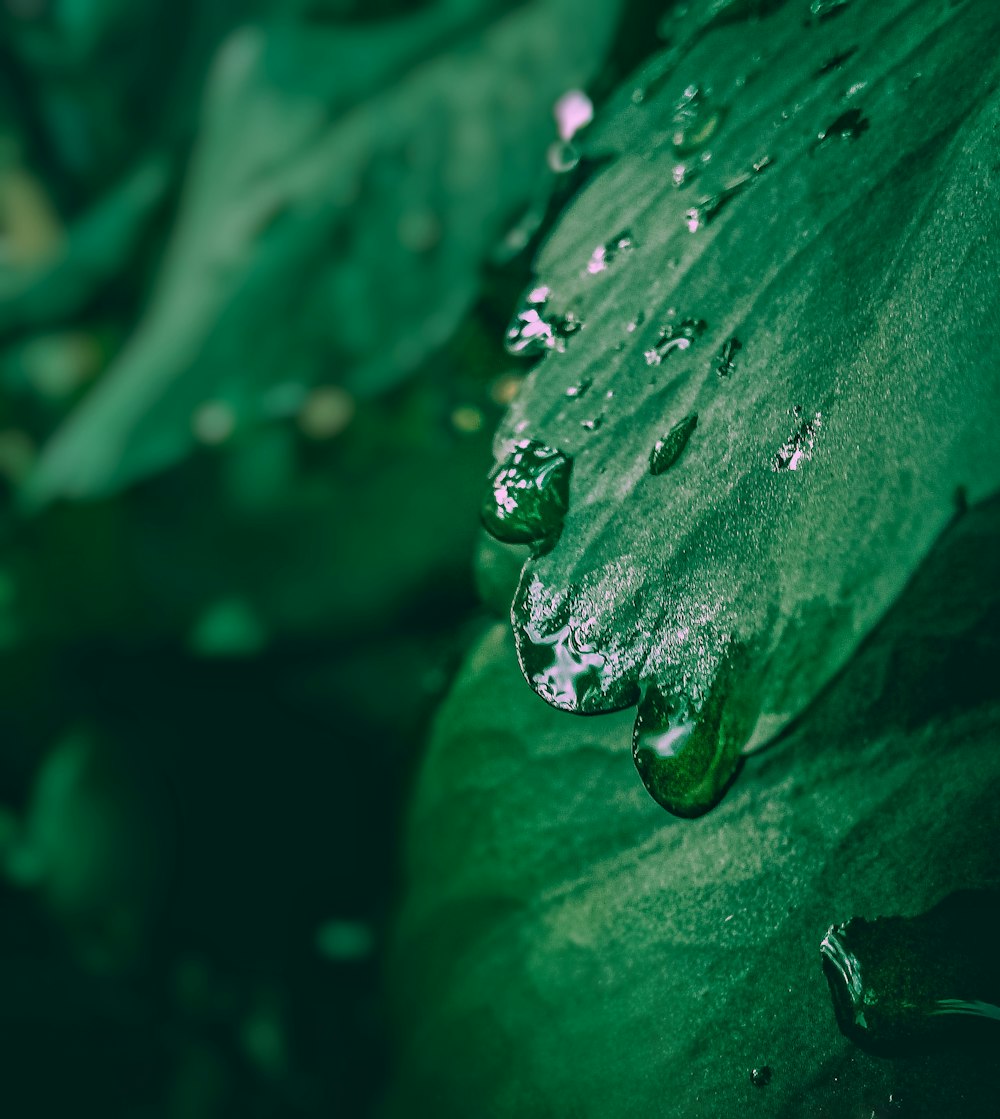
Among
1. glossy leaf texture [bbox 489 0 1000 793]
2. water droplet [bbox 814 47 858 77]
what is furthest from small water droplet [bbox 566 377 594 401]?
water droplet [bbox 814 47 858 77]

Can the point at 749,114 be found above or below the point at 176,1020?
above

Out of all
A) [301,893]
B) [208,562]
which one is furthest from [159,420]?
[301,893]

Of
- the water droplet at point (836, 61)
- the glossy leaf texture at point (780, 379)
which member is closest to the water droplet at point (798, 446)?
the glossy leaf texture at point (780, 379)

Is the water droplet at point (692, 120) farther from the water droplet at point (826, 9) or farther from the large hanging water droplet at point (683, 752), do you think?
the large hanging water droplet at point (683, 752)

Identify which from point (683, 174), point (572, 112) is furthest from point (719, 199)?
point (572, 112)

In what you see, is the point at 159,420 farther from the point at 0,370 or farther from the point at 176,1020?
the point at 176,1020

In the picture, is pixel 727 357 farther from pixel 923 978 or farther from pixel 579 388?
pixel 923 978
